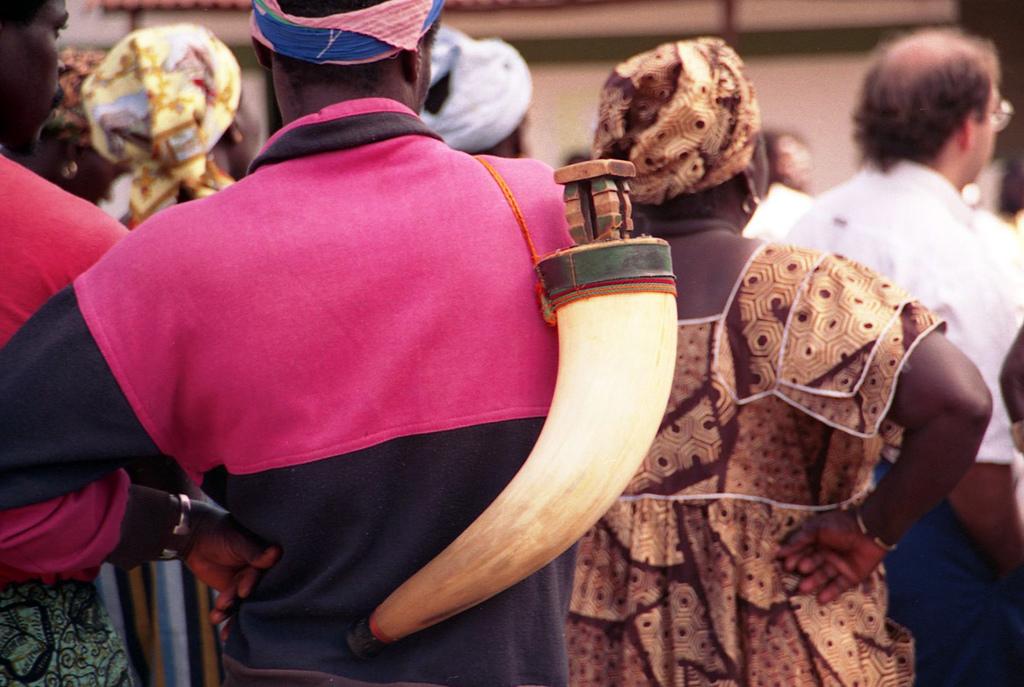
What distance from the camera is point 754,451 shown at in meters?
2.96

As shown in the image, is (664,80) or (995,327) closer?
(664,80)

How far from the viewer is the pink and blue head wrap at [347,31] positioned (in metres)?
1.94

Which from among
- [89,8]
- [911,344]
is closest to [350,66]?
[911,344]

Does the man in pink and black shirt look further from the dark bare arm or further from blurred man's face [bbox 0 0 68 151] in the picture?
the dark bare arm

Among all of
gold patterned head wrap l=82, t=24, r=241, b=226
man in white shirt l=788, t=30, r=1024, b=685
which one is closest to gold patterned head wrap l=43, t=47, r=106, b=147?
gold patterned head wrap l=82, t=24, r=241, b=226

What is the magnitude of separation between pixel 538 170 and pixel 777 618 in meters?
1.33

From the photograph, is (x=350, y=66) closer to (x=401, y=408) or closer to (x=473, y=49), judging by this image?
(x=401, y=408)

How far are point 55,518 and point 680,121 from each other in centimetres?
169

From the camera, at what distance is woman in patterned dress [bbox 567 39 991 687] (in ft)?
9.48

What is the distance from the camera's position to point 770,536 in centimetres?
299

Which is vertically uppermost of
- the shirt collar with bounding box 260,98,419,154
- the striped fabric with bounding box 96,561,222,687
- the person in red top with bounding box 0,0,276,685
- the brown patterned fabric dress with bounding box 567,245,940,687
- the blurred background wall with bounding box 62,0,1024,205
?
the shirt collar with bounding box 260,98,419,154

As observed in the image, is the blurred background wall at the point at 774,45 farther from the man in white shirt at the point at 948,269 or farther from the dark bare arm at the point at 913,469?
the dark bare arm at the point at 913,469

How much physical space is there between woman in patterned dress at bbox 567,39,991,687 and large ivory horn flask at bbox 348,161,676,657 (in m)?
1.06

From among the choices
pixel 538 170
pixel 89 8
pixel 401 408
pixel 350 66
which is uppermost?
pixel 350 66
